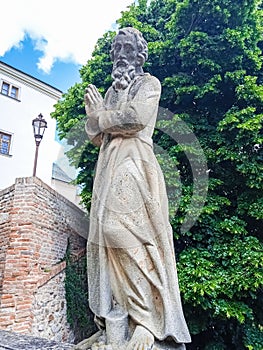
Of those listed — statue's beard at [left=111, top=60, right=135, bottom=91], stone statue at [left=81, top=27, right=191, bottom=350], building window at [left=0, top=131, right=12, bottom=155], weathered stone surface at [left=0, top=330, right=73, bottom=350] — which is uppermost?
building window at [left=0, top=131, right=12, bottom=155]

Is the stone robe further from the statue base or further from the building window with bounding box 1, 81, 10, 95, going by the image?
the building window with bounding box 1, 81, 10, 95

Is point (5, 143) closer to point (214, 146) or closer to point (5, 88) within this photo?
point (5, 88)

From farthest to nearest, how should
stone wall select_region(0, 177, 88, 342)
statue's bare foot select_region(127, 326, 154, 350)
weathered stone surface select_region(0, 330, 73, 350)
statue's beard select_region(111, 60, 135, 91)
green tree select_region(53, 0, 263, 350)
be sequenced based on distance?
1. stone wall select_region(0, 177, 88, 342)
2. green tree select_region(53, 0, 263, 350)
3. weathered stone surface select_region(0, 330, 73, 350)
4. statue's beard select_region(111, 60, 135, 91)
5. statue's bare foot select_region(127, 326, 154, 350)

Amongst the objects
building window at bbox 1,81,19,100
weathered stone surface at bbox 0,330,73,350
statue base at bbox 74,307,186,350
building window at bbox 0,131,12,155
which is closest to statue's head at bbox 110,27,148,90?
statue base at bbox 74,307,186,350

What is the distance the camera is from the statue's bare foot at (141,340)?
1.78 m

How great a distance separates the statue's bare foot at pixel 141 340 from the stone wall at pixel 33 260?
5072 millimetres

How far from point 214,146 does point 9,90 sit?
467 inches

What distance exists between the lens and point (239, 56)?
276 inches

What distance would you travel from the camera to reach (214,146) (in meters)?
6.89

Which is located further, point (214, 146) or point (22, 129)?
point (22, 129)

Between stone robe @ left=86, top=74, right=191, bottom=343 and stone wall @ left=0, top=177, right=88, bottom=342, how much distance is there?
15.7 ft

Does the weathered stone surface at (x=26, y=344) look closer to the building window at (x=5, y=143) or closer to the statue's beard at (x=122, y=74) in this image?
the statue's beard at (x=122, y=74)

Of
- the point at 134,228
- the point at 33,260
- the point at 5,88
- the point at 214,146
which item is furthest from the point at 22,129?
the point at 134,228

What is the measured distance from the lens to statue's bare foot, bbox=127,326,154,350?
1.78 m
